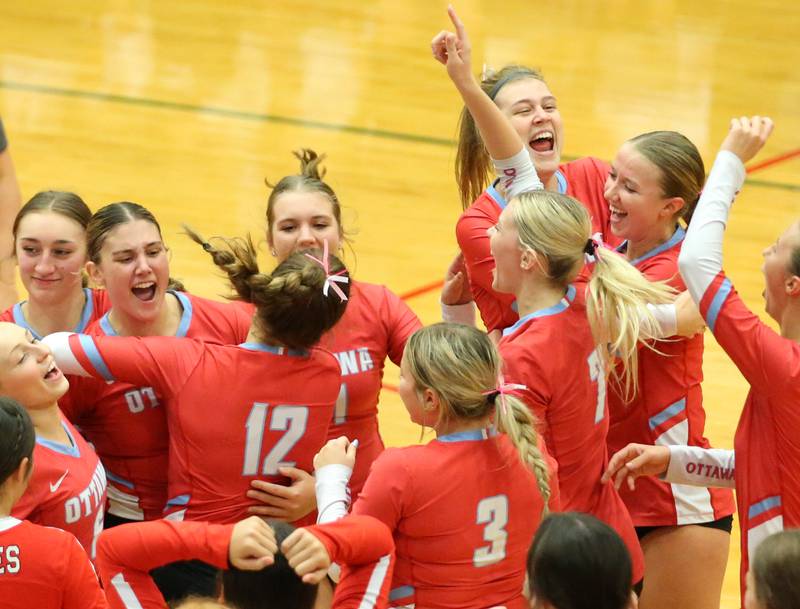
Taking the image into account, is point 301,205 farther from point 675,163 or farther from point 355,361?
point 675,163

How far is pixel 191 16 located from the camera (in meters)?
10.4

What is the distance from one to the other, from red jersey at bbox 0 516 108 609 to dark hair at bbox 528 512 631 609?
3.24 feet

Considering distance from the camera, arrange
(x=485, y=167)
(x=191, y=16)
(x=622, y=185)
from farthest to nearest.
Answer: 1. (x=191, y=16)
2. (x=485, y=167)
3. (x=622, y=185)

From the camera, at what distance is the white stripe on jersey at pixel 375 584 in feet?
9.58

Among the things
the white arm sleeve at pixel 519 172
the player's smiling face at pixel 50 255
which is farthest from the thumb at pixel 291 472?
the white arm sleeve at pixel 519 172

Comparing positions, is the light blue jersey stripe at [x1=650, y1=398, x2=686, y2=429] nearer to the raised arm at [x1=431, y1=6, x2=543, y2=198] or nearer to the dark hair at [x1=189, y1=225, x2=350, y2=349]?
the raised arm at [x1=431, y1=6, x2=543, y2=198]

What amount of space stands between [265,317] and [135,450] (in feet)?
1.95

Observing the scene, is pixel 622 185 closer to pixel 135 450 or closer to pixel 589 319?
pixel 589 319

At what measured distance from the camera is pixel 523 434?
121 inches

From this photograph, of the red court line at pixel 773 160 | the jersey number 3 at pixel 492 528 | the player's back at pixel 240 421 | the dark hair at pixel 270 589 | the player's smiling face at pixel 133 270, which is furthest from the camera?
the red court line at pixel 773 160

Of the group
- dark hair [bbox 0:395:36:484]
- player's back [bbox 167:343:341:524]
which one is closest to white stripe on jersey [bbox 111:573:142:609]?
dark hair [bbox 0:395:36:484]

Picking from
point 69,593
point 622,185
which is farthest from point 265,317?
point 622,185

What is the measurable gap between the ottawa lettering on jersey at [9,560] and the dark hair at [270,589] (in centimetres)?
47

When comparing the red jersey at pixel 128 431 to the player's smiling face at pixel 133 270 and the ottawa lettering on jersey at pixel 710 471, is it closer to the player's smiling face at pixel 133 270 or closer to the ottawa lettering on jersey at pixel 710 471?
the player's smiling face at pixel 133 270
